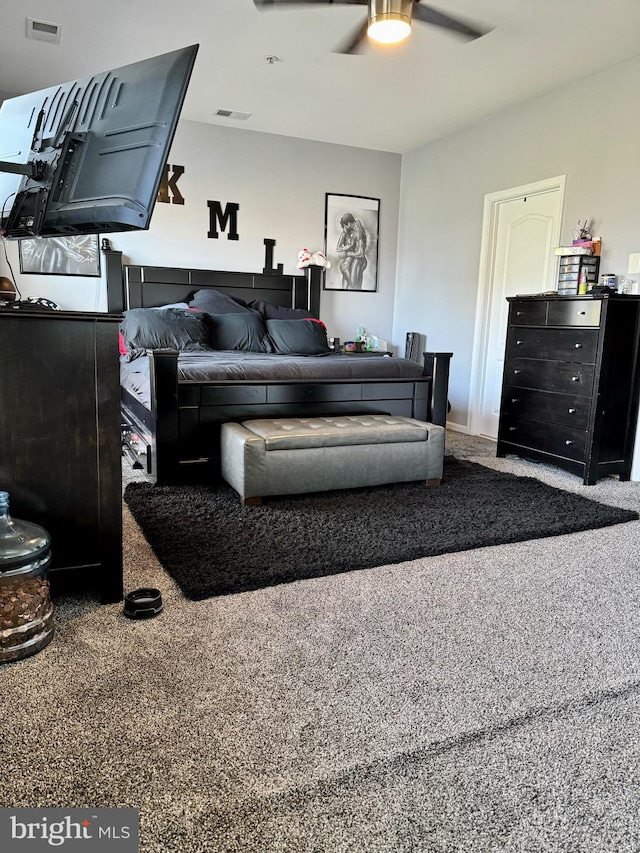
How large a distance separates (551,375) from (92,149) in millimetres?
3182

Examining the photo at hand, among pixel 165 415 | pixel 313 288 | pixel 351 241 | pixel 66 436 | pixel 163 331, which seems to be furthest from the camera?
pixel 351 241

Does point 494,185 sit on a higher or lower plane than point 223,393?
higher

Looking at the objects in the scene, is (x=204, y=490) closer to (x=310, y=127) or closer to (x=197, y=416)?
(x=197, y=416)

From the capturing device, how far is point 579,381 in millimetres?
3654

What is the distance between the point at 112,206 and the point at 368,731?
4.40ft

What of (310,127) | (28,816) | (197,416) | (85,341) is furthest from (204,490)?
(310,127)

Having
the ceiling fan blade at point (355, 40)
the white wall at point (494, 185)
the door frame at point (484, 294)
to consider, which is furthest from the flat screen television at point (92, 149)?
the door frame at point (484, 294)

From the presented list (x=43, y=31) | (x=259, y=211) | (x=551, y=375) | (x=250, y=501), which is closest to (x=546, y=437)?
(x=551, y=375)

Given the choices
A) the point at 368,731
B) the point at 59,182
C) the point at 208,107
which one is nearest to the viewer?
the point at 368,731

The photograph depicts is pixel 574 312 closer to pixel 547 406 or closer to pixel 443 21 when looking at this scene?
pixel 547 406

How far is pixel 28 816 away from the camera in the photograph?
1.07 metres

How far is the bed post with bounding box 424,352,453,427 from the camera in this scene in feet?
12.7

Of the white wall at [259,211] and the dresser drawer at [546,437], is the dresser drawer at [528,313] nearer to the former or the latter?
the dresser drawer at [546,437]

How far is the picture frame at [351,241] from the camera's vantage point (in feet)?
19.4
